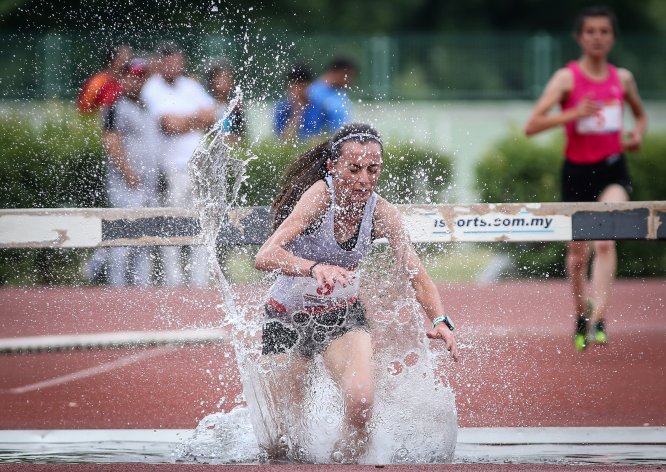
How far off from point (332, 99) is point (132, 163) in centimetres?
202

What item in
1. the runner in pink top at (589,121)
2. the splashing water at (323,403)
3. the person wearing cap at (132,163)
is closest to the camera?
the splashing water at (323,403)

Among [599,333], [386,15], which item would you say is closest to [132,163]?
[599,333]

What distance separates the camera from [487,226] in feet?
21.2

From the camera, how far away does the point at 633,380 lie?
7.70m

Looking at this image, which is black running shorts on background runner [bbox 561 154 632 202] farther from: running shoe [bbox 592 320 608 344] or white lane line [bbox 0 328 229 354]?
white lane line [bbox 0 328 229 354]

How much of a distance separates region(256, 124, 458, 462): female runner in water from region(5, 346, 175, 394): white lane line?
8.18 feet

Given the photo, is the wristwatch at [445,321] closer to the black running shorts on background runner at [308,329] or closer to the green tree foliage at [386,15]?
the black running shorts on background runner at [308,329]

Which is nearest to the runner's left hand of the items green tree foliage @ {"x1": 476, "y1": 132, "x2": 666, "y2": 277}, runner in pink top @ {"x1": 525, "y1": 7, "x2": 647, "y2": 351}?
runner in pink top @ {"x1": 525, "y1": 7, "x2": 647, "y2": 351}

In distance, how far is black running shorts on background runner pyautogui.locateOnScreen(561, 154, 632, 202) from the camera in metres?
8.66

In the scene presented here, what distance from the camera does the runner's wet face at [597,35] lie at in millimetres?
8711

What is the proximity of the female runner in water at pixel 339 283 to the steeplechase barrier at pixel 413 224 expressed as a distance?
57 cm

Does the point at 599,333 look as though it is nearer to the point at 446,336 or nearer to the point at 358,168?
the point at 446,336

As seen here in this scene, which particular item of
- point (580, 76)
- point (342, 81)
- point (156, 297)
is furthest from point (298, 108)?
point (580, 76)

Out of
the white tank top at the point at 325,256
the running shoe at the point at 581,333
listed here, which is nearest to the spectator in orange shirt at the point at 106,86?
the running shoe at the point at 581,333
